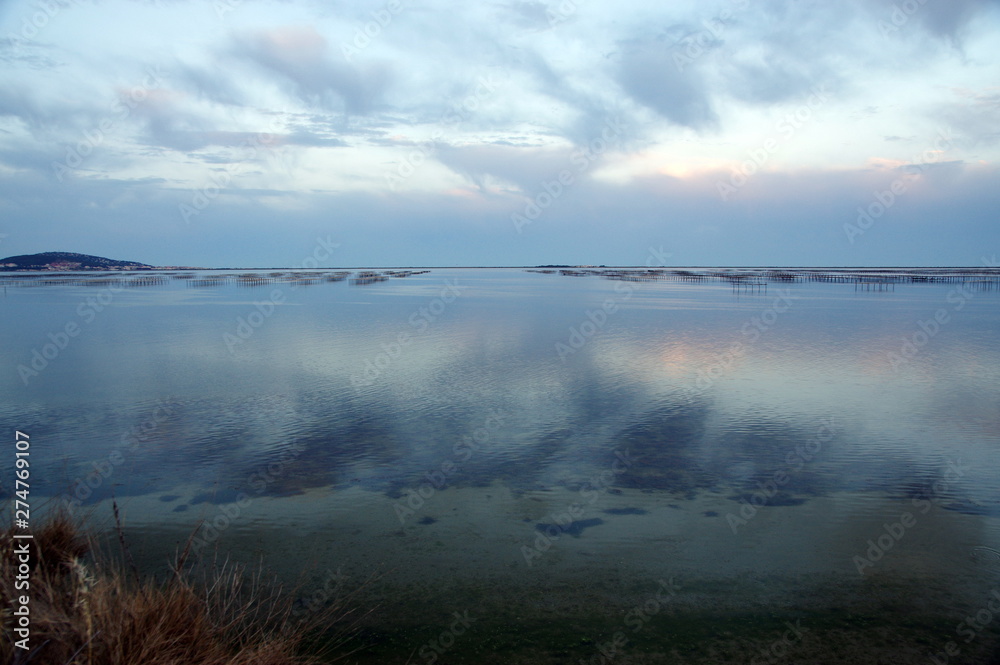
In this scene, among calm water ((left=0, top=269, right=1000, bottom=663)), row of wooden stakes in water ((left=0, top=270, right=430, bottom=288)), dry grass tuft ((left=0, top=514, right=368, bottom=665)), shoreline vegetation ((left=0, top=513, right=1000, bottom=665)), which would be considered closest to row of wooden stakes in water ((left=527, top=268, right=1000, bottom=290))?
row of wooden stakes in water ((left=0, top=270, right=430, bottom=288))

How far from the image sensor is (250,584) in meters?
5.01

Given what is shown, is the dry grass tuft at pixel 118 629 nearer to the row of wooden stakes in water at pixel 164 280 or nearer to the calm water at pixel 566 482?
the calm water at pixel 566 482

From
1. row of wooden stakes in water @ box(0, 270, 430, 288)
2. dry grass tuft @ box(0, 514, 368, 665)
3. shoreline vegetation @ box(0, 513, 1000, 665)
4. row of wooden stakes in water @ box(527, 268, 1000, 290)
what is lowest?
shoreline vegetation @ box(0, 513, 1000, 665)

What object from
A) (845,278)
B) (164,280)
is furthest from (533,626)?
(845,278)

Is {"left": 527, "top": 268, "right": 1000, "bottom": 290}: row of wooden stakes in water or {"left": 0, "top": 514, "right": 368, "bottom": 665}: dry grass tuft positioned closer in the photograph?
{"left": 0, "top": 514, "right": 368, "bottom": 665}: dry grass tuft

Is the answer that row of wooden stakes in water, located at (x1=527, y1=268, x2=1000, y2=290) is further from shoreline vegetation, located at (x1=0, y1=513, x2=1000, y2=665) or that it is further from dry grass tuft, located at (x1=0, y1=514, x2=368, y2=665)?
dry grass tuft, located at (x1=0, y1=514, x2=368, y2=665)

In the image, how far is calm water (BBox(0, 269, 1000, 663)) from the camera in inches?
190

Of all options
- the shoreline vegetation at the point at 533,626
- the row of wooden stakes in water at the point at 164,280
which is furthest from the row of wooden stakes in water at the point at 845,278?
the shoreline vegetation at the point at 533,626

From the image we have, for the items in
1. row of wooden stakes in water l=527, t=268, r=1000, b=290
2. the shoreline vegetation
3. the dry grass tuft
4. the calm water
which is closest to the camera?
the dry grass tuft

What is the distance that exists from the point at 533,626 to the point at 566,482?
8.78ft

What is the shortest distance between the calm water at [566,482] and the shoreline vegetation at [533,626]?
3cm

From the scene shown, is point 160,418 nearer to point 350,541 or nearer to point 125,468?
point 125,468

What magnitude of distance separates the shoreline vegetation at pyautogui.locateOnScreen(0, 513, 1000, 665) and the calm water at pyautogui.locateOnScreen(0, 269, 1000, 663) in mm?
28

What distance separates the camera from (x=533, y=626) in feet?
15.2
